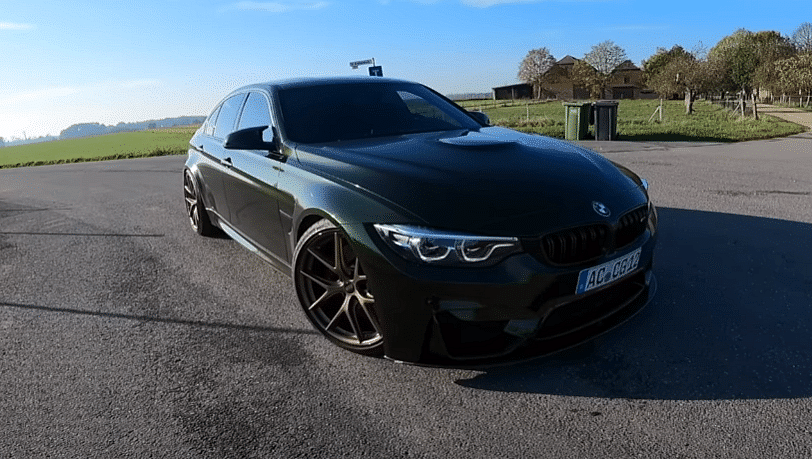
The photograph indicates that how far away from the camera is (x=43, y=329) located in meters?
3.79

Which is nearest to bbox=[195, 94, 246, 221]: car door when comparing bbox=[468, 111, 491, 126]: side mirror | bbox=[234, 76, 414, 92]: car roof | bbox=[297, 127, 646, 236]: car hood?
bbox=[234, 76, 414, 92]: car roof

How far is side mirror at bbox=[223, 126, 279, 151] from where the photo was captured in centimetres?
370

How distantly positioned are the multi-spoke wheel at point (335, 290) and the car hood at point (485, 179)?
0.34 metres

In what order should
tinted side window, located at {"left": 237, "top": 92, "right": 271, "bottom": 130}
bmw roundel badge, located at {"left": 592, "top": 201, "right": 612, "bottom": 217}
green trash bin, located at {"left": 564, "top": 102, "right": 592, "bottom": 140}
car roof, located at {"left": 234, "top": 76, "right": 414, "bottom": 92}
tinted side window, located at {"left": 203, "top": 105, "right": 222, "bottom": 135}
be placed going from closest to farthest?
bmw roundel badge, located at {"left": 592, "top": 201, "right": 612, "bottom": 217} < tinted side window, located at {"left": 237, "top": 92, "right": 271, "bottom": 130} < car roof, located at {"left": 234, "top": 76, "right": 414, "bottom": 92} < tinted side window, located at {"left": 203, "top": 105, "right": 222, "bottom": 135} < green trash bin, located at {"left": 564, "top": 102, "right": 592, "bottom": 140}

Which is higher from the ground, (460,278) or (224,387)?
(460,278)

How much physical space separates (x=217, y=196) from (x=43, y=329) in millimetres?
1690

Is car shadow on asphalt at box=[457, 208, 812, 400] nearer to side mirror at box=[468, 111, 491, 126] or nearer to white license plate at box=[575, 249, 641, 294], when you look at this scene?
white license plate at box=[575, 249, 641, 294]

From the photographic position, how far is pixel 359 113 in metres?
4.11

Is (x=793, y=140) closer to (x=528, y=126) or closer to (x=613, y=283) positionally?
(x=528, y=126)

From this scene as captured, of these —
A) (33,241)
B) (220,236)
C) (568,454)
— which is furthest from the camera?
(33,241)

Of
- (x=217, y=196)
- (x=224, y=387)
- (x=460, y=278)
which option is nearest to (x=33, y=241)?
(x=217, y=196)

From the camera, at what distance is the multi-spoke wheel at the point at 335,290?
9.62 ft

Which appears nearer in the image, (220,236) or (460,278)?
(460,278)

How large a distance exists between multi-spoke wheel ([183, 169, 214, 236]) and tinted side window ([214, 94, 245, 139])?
75 cm
